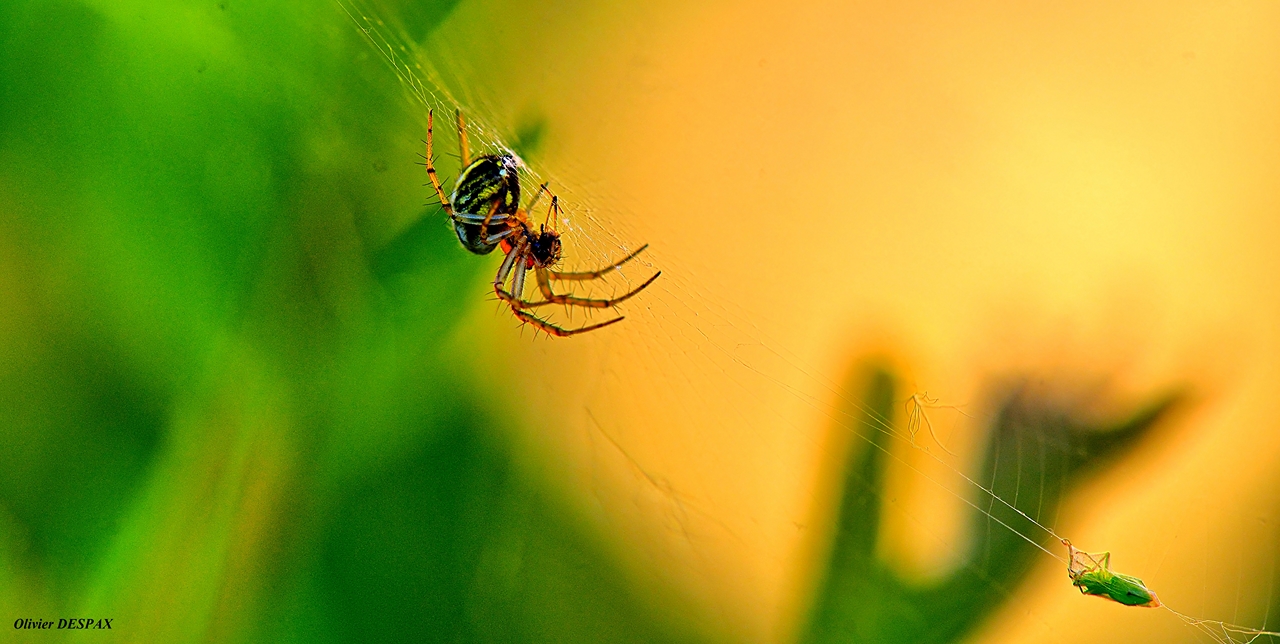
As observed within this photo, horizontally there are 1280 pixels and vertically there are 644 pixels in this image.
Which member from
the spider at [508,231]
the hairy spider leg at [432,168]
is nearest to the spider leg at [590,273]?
the spider at [508,231]

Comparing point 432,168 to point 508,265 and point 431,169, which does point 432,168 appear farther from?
point 508,265

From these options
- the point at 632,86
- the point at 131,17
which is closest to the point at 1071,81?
the point at 632,86

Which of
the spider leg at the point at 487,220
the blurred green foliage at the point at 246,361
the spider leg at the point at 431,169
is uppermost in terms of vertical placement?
the spider leg at the point at 431,169

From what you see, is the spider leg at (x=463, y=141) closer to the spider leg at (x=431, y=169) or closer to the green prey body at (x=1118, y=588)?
the spider leg at (x=431, y=169)

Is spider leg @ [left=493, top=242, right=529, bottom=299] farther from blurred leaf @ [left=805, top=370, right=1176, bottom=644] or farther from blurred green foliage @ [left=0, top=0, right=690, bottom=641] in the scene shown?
blurred leaf @ [left=805, top=370, right=1176, bottom=644]

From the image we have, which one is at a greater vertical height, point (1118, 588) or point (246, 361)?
point (1118, 588)

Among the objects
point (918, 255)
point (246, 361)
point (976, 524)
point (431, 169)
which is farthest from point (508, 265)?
point (976, 524)

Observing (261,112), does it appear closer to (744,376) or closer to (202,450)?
(202,450)

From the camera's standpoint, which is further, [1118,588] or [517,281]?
[517,281]

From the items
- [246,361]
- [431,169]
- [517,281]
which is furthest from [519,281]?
[246,361]

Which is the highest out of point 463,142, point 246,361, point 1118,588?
point 463,142
